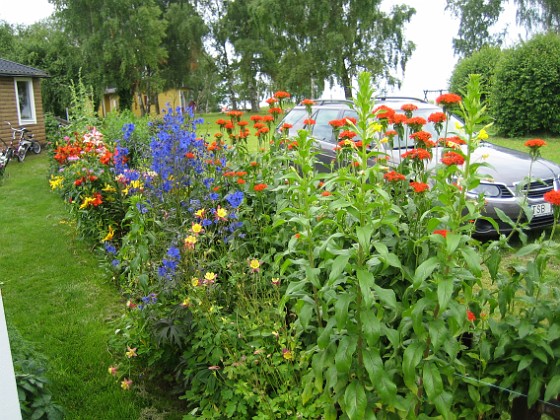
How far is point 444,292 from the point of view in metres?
1.93

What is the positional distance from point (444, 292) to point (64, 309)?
3.92 m

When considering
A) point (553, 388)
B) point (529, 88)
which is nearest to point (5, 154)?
point (553, 388)

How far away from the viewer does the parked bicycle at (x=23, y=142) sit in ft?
51.9

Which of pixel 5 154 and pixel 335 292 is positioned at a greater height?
pixel 335 292

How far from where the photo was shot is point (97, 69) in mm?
31969

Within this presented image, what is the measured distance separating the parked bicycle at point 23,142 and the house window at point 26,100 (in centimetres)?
118

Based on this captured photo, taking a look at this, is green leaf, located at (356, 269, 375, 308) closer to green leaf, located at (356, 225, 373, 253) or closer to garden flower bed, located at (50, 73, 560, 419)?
garden flower bed, located at (50, 73, 560, 419)

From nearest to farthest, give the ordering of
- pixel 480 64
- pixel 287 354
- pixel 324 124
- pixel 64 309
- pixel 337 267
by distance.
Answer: pixel 337 267
pixel 287 354
pixel 64 309
pixel 324 124
pixel 480 64

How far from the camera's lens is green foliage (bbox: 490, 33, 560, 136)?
14930 millimetres

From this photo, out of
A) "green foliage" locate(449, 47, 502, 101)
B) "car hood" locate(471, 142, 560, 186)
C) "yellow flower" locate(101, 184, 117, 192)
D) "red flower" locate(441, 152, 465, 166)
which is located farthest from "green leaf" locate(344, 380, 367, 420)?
"green foliage" locate(449, 47, 502, 101)

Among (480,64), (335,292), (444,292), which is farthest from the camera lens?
(480,64)

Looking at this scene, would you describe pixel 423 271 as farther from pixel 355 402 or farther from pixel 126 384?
pixel 126 384

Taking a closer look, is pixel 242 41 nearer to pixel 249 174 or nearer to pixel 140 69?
pixel 140 69

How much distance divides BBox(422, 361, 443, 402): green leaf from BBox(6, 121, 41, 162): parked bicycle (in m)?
16.0
